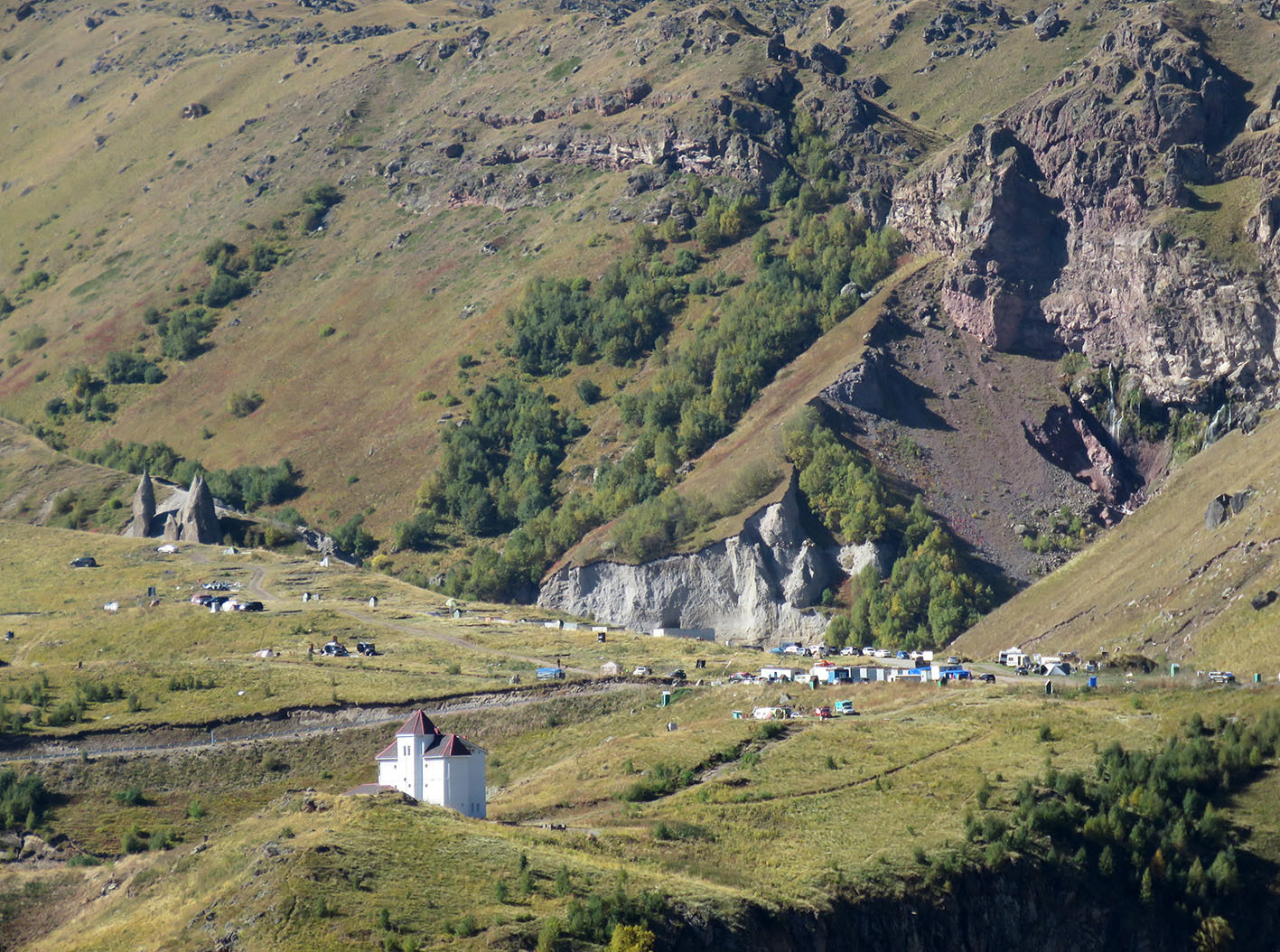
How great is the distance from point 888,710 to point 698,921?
3589 cm

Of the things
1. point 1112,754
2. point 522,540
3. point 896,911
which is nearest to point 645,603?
point 522,540

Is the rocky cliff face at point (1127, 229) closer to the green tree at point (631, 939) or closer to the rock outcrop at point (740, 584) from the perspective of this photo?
the rock outcrop at point (740, 584)

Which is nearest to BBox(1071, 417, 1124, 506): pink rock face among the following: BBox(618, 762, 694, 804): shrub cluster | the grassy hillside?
the grassy hillside

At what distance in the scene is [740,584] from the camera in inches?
6452

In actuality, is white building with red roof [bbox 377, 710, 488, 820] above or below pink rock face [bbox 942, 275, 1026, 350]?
below

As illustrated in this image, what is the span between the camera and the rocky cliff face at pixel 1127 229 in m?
171

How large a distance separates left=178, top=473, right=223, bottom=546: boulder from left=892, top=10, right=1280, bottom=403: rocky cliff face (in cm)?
7539

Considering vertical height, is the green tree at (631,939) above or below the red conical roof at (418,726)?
below

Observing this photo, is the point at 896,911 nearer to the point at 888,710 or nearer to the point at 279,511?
the point at 888,710

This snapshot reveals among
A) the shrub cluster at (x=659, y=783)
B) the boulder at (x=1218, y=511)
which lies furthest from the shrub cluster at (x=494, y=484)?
the shrub cluster at (x=659, y=783)

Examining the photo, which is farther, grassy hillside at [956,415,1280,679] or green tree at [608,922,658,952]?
grassy hillside at [956,415,1280,679]

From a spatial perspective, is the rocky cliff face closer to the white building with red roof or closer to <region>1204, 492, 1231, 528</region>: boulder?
<region>1204, 492, 1231, 528</region>: boulder

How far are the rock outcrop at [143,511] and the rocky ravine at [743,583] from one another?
45.7 metres

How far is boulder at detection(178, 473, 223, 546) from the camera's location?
575ft
